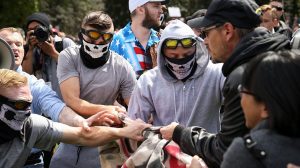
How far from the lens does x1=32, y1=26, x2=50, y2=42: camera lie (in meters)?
7.03

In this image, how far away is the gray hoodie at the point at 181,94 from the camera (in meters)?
4.20

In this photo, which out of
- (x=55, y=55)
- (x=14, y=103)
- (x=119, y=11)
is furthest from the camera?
(x=119, y=11)

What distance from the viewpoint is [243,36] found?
3.68 meters

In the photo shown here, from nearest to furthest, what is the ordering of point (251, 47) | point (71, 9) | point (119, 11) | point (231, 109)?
point (231, 109) < point (251, 47) < point (119, 11) < point (71, 9)

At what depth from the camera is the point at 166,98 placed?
14.0ft

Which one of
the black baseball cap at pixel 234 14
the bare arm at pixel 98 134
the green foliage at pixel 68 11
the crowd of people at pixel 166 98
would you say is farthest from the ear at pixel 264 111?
the green foliage at pixel 68 11

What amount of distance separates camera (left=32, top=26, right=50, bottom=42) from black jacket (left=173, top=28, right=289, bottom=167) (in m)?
3.78

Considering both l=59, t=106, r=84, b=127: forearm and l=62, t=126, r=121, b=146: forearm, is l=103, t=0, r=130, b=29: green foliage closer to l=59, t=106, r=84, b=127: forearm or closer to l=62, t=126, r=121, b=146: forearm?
l=59, t=106, r=84, b=127: forearm

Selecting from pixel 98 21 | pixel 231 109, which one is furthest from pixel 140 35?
pixel 231 109

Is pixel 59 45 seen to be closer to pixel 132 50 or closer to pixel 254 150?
pixel 132 50

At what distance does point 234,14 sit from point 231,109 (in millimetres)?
773

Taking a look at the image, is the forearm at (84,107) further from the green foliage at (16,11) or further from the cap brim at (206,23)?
the green foliage at (16,11)

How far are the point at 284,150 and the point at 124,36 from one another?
3.85m

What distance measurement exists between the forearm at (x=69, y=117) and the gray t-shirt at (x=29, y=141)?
0.34m
